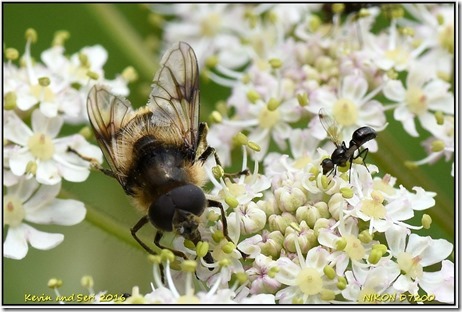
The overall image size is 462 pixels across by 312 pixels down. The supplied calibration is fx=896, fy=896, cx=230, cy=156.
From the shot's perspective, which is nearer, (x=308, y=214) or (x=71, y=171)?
(x=308, y=214)

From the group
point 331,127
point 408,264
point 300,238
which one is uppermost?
point 331,127

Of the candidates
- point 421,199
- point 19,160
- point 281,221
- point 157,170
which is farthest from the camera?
point 19,160

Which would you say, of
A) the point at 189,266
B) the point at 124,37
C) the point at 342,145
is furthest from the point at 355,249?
the point at 124,37

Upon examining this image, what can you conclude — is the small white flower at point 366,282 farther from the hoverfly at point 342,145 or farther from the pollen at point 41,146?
the pollen at point 41,146

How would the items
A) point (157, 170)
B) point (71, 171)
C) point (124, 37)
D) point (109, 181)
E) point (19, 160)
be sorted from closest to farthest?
point (157, 170) → point (19, 160) → point (71, 171) → point (109, 181) → point (124, 37)

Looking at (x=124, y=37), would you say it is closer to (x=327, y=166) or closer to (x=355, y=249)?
(x=327, y=166)

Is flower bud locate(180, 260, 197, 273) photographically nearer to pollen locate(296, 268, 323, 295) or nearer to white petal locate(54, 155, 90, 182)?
pollen locate(296, 268, 323, 295)

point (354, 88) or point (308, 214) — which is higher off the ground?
point (354, 88)
